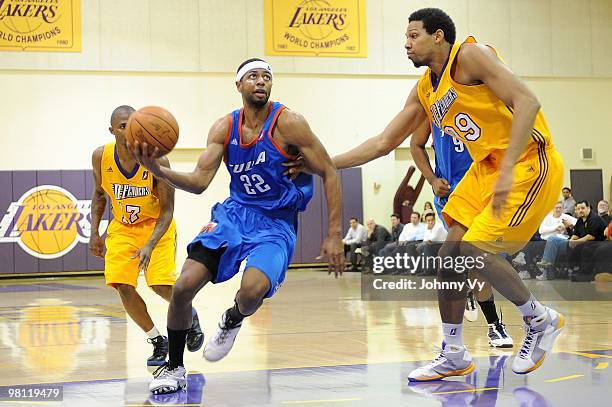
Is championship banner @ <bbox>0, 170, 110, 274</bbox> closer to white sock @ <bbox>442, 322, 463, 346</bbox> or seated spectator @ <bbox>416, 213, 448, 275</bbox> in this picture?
seated spectator @ <bbox>416, 213, 448, 275</bbox>

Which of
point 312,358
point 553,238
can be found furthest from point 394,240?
point 312,358

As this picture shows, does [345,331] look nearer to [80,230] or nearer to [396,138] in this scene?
[396,138]

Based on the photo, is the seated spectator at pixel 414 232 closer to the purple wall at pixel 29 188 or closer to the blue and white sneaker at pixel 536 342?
the purple wall at pixel 29 188

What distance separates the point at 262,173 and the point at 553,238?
374 inches

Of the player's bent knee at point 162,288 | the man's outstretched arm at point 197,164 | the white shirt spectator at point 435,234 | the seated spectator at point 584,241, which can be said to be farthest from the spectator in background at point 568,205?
the man's outstretched arm at point 197,164

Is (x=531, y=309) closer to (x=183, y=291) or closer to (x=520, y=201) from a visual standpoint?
(x=520, y=201)

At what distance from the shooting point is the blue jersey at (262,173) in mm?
5391

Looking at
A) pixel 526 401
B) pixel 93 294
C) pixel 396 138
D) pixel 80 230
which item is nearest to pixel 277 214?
pixel 396 138

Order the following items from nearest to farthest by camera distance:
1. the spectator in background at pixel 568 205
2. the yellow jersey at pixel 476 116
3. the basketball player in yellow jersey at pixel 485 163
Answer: the basketball player in yellow jersey at pixel 485 163 < the yellow jersey at pixel 476 116 < the spectator in background at pixel 568 205

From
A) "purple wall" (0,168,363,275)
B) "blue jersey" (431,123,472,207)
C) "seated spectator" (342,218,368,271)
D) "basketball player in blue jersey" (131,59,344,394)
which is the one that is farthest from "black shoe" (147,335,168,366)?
"purple wall" (0,168,363,275)

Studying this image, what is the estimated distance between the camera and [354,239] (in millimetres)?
18969

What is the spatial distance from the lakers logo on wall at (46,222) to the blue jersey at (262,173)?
14.3m

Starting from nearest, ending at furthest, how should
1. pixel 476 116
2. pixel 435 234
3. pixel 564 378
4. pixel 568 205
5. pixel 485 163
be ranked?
1. pixel 476 116
2. pixel 485 163
3. pixel 564 378
4. pixel 435 234
5. pixel 568 205

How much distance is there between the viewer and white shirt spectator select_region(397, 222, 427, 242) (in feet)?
53.5
